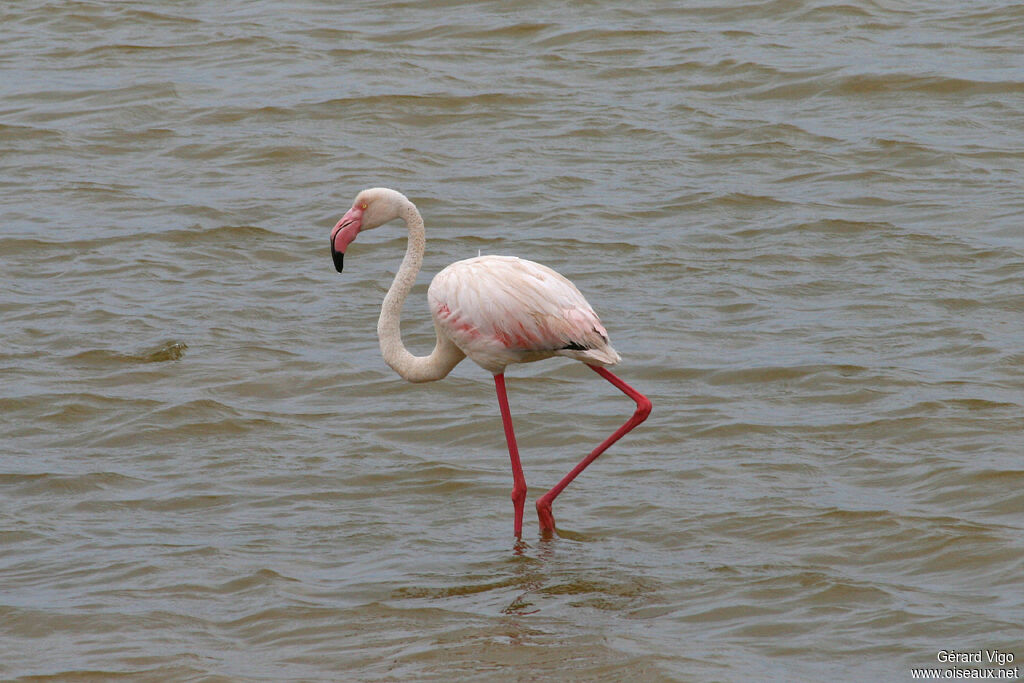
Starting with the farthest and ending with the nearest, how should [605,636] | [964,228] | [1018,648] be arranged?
[964,228]
[605,636]
[1018,648]

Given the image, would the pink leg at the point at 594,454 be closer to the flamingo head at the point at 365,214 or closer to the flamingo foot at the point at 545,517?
the flamingo foot at the point at 545,517

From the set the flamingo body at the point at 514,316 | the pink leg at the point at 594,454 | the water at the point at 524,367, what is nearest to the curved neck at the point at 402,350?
the flamingo body at the point at 514,316

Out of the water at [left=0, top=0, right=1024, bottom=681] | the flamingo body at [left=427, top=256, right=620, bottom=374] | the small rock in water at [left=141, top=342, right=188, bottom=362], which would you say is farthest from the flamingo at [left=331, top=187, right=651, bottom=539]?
the small rock in water at [left=141, top=342, right=188, bottom=362]

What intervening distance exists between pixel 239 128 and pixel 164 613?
26.7 feet

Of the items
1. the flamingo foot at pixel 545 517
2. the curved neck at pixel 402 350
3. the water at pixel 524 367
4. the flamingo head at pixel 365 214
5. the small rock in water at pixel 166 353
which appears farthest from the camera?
the small rock in water at pixel 166 353

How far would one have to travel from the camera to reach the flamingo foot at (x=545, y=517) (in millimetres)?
7133

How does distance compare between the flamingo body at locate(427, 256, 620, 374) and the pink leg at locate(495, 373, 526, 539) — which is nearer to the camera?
the flamingo body at locate(427, 256, 620, 374)

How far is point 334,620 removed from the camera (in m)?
6.26

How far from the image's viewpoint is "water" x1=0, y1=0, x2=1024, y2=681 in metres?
6.23

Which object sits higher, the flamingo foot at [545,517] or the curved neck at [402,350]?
the curved neck at [402,350]

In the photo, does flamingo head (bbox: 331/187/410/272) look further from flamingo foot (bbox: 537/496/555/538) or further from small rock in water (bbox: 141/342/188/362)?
small rock in water (bbox: 141/342/188/362)

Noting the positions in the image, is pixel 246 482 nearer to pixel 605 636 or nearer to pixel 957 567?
pixel 605 636

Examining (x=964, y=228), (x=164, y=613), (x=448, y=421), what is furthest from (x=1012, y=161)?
(x=164, y=613)

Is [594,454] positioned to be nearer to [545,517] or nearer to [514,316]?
[545,517]
